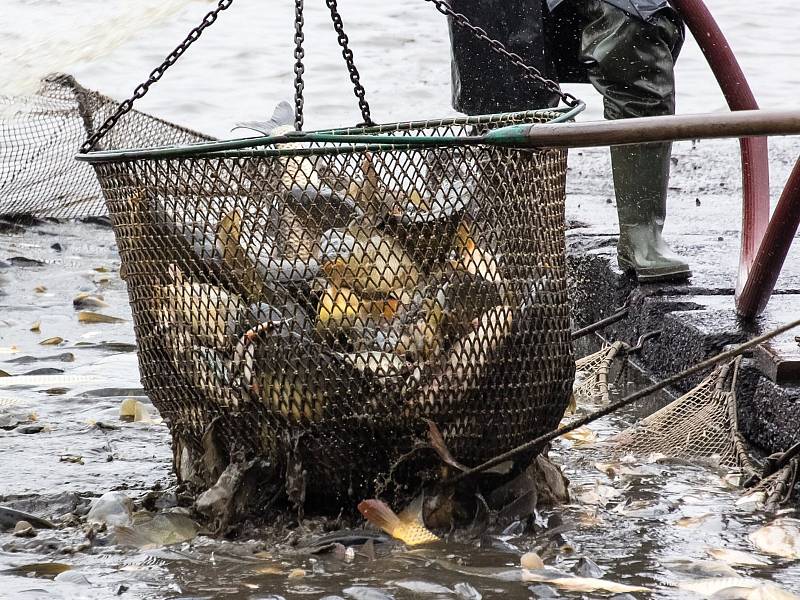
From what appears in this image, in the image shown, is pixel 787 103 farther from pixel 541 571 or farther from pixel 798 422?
pixel 541 571

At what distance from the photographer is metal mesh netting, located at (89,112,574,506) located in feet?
8.00

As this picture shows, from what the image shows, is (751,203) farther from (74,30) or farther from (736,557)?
(74,30)

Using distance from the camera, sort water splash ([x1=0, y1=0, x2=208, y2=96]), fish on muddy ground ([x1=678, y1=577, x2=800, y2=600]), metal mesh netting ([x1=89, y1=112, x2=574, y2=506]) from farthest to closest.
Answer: water splash ([x1=0, y1=0, x2=208, y2=96]) → metal mesh netting ([x1=89, y1=112, x2=574, y2=506]) → fish on muddy ground ([x1=678, y1=577, x2=800, y2=600])

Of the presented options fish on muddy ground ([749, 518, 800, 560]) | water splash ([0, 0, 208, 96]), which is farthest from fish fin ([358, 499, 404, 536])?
water splash ([0, 0, 208, 96])

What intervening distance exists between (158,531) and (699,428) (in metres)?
1.56

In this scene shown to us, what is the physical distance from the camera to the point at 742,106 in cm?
390

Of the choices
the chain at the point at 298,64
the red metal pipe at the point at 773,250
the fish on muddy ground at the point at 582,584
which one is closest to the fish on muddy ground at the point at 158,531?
the fish on muddy ground at the point at 582,584

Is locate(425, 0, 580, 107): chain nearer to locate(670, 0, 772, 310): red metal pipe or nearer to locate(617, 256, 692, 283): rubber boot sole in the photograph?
locate(670, 0, 772, 310): red metal pipe

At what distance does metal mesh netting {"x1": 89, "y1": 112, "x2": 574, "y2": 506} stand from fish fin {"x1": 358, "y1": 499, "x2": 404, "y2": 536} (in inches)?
3.4

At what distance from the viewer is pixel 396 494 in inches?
102

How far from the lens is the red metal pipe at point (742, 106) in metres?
3.89

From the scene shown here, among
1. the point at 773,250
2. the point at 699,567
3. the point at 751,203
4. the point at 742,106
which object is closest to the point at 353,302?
the point at 699,567

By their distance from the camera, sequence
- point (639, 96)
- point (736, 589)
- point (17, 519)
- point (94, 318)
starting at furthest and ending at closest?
point (94, 318) → point (639, 96) → point (17, 519) → point (736, 589)

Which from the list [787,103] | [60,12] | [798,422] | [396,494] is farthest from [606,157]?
[60,12]
